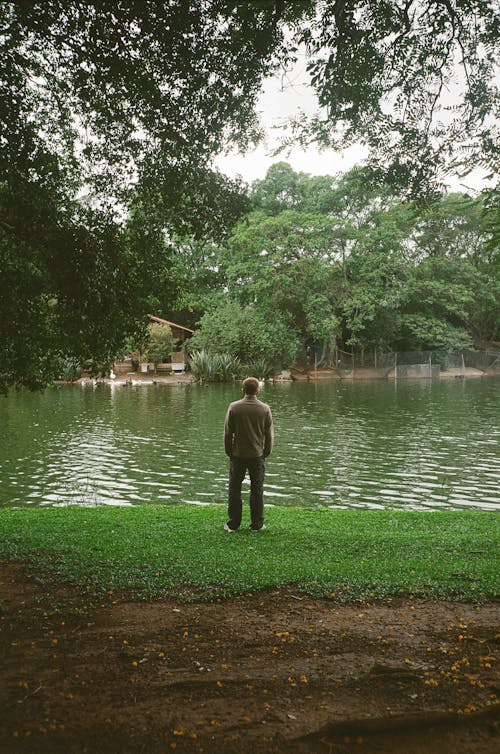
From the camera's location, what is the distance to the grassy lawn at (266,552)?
5.39 meters

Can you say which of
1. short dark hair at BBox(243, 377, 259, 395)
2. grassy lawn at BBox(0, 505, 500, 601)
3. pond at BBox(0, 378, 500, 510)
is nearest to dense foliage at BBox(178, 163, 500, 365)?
pond at BBox(0, 378, 500, 510)

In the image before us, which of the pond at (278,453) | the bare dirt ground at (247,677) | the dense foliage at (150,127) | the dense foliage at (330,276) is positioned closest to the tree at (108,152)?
the dense foliage at (150,127)

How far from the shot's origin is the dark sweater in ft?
24.7

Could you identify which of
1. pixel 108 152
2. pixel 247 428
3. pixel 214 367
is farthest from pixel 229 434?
pixel 214 367

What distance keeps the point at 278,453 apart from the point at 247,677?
1314 centimetres

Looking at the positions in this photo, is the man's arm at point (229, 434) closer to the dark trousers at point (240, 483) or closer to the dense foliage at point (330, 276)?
the dark trousers at point (240, 483)

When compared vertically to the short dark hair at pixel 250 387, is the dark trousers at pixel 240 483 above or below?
below

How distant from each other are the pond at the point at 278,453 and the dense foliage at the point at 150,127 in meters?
6.57

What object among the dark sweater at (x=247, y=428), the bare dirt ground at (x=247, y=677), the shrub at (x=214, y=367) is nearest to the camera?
the bare dirt ground at (x=247, y=677)

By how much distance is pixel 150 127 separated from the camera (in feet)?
20.6

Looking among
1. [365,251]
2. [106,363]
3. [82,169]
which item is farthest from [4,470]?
[365,251]

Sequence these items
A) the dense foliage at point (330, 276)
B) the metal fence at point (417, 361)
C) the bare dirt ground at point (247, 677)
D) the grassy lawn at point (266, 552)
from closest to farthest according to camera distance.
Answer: the bare dirt ground at point (247, 677), the grassy lawn at point (266, 552), the dense foliage at point (330, 276), the metal fence at point (417, 361)

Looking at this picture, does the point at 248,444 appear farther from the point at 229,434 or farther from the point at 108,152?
the point at 108,152

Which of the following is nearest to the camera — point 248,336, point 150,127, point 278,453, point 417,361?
point 150,127
